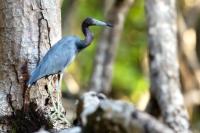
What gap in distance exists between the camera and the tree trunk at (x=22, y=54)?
394 cm

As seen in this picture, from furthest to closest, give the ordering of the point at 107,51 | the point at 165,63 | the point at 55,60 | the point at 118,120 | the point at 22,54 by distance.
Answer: the point at 107,51
the point at 165,63
the point at 22,54
the point at 55,60
the point at 118,120

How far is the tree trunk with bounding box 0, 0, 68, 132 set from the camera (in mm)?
3939

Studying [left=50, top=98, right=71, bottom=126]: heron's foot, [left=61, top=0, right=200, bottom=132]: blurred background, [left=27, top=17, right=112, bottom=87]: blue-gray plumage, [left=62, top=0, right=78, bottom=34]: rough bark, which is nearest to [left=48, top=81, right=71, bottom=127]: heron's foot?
[left=50, top=98, right=71, bottom=126]: heron's foot

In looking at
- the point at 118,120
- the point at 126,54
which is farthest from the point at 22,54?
the point at 126,54

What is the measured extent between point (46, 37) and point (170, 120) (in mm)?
1836

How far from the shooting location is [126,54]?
12367 millimetres

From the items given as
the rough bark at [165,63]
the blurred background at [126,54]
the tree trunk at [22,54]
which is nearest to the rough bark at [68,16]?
the blurred background at [126,54]

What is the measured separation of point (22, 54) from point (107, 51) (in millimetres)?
3700

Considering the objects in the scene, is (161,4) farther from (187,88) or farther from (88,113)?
(88,113)

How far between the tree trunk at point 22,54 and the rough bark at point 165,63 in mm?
1785

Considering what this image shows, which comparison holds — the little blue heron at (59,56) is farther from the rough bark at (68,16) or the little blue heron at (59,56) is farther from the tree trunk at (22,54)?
the rough bark at (68,16)

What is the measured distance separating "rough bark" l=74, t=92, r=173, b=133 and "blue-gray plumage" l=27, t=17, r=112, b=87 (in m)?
0.74

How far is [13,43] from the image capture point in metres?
3.97

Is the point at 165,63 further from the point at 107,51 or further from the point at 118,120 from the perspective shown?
the point at 118,120
